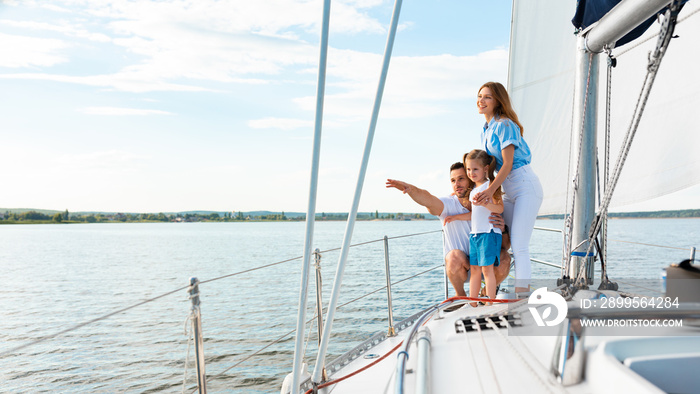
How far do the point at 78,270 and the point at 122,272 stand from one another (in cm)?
346

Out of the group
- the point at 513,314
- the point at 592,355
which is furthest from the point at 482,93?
the point at 592,355

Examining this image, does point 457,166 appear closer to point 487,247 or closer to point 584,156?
point 487,247

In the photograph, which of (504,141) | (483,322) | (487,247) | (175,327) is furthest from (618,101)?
(175,327)

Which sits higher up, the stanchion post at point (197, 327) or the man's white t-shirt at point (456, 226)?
the man's white t-shirt at point (456, 226)

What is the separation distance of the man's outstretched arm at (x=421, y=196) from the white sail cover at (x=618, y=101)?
2.72ft

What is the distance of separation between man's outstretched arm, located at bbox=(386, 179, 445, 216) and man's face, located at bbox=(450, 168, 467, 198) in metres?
0.14

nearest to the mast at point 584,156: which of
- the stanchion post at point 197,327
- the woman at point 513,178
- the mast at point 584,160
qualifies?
the mast at point 584,160

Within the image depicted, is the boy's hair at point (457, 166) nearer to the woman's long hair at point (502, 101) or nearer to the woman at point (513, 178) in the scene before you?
the woman at point (513, 178)

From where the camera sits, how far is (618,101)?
120 inches

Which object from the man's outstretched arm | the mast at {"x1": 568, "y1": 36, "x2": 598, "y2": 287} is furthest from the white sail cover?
the man's outstretched arm

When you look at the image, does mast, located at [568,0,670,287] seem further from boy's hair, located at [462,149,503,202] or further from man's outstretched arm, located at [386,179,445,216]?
man's outstretched arm, located at [386,179,445,216]

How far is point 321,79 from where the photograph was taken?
1.25m

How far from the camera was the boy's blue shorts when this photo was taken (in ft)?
7.72

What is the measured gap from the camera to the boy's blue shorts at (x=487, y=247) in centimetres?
235
